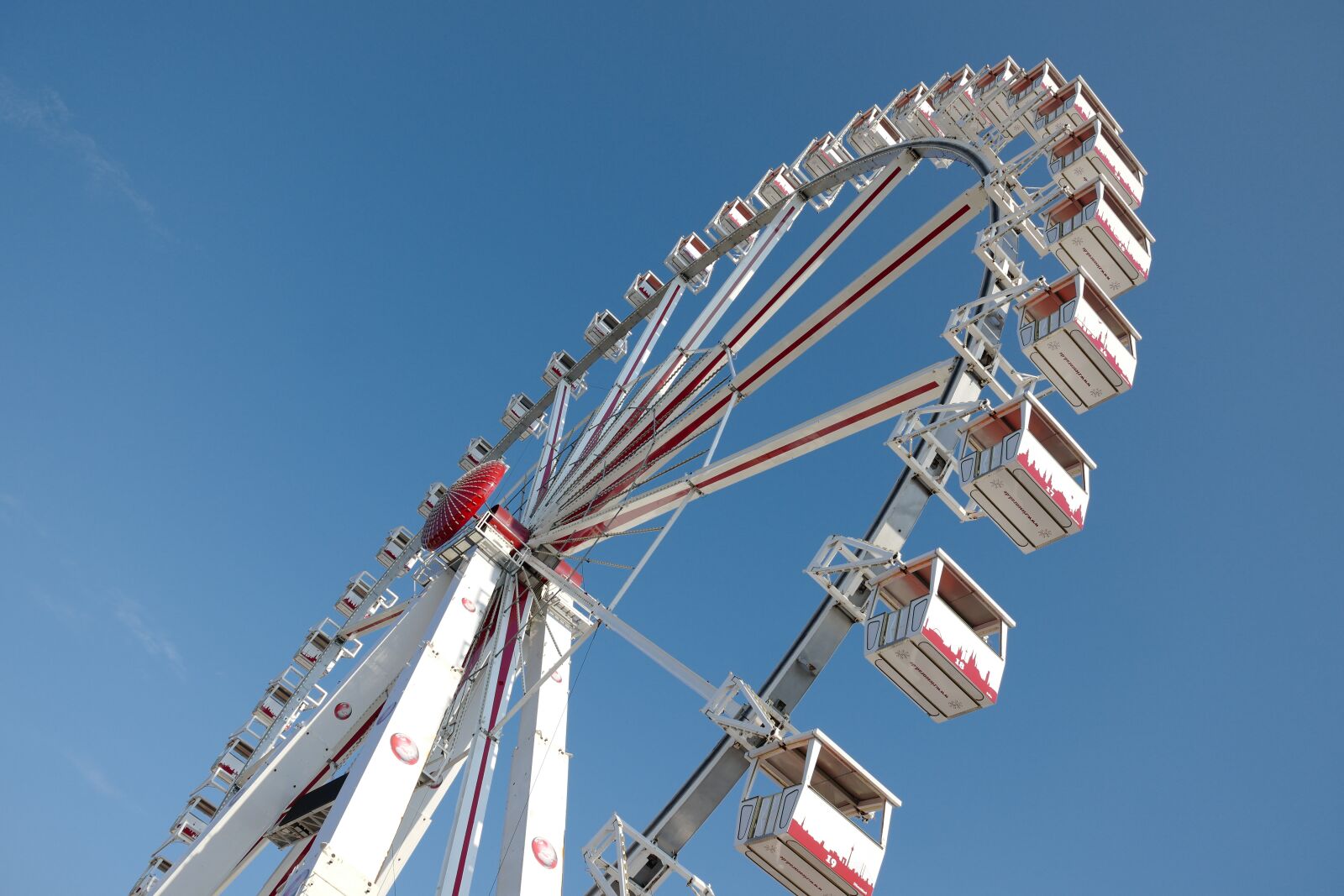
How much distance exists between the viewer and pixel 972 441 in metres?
9.91

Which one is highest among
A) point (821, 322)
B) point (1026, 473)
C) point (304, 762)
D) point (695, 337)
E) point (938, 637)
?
point (695, 337)

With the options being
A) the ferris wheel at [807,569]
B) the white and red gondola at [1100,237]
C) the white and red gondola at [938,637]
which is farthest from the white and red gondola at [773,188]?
the white and red gondola at [938,637]

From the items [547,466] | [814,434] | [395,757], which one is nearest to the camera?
[814,434]

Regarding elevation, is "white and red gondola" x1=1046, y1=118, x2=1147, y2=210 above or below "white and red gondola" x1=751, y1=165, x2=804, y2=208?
below

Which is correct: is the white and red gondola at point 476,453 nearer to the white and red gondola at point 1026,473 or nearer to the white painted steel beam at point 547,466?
the white painted steel beam at point 547,466

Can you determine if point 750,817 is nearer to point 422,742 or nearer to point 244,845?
point 422,742

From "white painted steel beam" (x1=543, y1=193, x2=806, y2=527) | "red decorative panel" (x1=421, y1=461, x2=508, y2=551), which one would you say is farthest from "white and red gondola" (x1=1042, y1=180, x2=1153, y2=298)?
"red decorative panel" (x1=421, y1=461, x2=508, y2=551)

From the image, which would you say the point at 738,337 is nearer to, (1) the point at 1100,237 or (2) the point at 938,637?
(1) the point at 1100,237

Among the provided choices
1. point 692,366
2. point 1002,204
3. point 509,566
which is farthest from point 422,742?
point 1002,204

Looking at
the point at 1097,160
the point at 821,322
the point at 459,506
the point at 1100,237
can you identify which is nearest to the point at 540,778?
the point at 459,506

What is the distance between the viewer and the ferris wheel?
30.5 feet

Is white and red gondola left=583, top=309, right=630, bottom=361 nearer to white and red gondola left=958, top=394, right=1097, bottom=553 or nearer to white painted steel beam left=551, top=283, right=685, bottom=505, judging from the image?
white painted steel beam left=551, top=283, right=685, bottom=505

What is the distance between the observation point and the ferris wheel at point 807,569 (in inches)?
366

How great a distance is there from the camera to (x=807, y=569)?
9891mm
